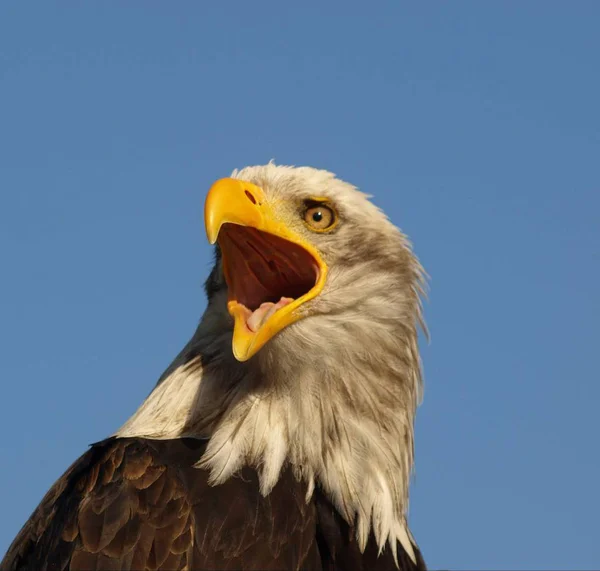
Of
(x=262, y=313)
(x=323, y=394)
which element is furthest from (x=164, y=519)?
(x=262, y=313)

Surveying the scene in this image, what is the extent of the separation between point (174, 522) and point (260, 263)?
1886 mm

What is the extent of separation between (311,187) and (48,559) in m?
2.80

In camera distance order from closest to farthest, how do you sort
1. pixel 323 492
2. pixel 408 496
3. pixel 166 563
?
pixel 166 563, pixel 323 492, pixel 408 496

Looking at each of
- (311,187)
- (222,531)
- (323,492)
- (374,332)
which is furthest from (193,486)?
(311,187)

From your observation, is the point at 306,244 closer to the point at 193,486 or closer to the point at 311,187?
the point at 311,187

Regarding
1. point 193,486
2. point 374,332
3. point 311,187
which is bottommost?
point 193,486

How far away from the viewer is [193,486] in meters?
7.22

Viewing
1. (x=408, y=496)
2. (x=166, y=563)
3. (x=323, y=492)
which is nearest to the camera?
(x=166, y=563)

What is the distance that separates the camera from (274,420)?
7.68 metres

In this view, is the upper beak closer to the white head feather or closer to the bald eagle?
the bald eagle

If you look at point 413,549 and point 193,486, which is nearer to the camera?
point 193,486

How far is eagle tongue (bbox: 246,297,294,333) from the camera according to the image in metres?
7.72

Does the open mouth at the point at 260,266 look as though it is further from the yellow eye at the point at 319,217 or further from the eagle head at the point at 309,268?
the yellow eye at the point at 319,217

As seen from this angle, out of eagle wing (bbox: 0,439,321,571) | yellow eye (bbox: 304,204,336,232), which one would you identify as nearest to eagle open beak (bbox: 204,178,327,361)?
yellow eye (bbox: 304,204,336,232)
